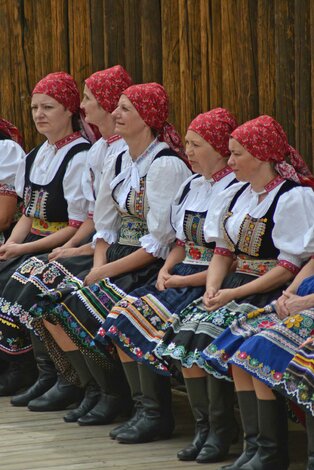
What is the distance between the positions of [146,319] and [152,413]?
0.41 m

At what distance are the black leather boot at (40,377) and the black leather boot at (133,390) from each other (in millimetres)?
883

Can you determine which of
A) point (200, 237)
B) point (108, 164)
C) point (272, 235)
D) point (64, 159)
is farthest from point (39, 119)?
point (272, 235)

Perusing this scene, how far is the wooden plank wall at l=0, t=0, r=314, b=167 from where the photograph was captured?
6039 millimetres

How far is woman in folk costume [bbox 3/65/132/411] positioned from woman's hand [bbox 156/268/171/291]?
2.31 ft

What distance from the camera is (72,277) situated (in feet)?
21.1

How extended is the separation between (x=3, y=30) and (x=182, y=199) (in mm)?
2988

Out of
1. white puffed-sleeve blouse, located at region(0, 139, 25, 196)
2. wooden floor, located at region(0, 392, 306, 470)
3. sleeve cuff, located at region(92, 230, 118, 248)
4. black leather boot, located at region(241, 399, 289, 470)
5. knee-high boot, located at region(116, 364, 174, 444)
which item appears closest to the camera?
black leather boot, located at region(241, 399, 289, 470)

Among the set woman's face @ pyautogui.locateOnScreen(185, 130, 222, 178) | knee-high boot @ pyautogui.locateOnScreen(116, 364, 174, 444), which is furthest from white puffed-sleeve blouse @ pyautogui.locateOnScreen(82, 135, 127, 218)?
knee-high boot @ pyautogui.locateOnScreen(116, 364, 174, 444)

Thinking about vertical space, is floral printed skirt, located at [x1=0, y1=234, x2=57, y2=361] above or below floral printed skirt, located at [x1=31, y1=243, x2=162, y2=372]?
below

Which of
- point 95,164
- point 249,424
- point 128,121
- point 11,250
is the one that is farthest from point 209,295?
point 11,250

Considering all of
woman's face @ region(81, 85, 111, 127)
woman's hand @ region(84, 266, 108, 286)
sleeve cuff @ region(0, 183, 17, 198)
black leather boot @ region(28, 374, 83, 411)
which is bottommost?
black leather boot @ region(28, 374, 83, 411)

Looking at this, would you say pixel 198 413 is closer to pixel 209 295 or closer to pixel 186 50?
pixel 209 295

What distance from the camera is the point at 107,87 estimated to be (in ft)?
22.0

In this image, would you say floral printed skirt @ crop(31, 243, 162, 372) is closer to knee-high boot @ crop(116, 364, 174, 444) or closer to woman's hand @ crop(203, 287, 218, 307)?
knee-high boot @ crop(116, 364, 174, 444)
